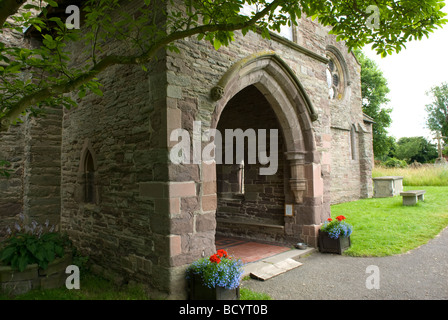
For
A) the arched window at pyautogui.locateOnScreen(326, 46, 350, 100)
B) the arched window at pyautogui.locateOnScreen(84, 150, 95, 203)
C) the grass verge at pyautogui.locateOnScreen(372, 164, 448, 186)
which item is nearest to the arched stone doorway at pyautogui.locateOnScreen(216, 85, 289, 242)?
the arched window at pyautogui.locateOnScreen(84, 150, 95, 203)

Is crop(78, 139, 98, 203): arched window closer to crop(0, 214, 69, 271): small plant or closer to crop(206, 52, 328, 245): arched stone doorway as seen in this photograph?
crop(0, 214, 69, 271): small plant

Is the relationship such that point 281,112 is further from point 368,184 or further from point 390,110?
point 390,110

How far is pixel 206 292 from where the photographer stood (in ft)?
13.0

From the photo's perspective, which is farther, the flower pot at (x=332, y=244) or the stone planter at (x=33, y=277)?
the flower pot at (x=332, y=244)

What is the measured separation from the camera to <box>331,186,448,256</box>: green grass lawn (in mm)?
6191

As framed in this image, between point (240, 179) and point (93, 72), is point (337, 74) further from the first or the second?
point (93, 72)

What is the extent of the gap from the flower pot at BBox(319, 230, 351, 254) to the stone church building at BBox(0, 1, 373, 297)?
21 centimetres

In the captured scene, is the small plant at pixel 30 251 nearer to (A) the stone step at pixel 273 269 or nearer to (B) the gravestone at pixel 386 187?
(A) the stone step at pixel 273 269

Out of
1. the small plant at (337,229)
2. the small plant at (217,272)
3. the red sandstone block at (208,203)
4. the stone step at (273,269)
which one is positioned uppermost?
the red sandstone block at (208,203)

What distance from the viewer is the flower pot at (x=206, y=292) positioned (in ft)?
12.8

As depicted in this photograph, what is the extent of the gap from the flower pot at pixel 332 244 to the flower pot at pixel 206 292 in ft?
9.38

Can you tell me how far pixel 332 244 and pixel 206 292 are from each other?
3290mm

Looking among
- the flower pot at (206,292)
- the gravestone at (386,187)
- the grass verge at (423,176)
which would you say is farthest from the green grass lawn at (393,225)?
the grass verge at (423,176)

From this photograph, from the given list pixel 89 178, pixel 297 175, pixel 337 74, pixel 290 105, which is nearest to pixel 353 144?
pixel 337 74
